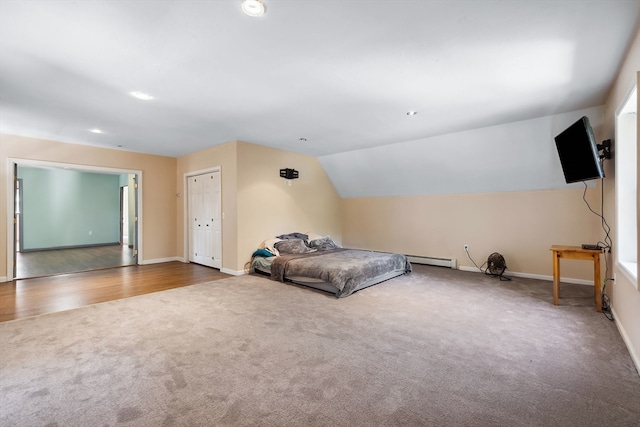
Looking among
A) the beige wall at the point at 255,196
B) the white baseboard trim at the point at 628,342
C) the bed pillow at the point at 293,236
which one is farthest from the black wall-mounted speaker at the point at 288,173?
the white baseboard trim at the point at 628,342

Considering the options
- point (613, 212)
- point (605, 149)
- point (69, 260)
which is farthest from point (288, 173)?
point (69, 260)

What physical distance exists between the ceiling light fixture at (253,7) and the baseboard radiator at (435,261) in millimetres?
5408

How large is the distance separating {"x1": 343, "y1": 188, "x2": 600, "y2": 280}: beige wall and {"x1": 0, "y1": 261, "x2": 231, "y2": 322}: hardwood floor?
153 inches

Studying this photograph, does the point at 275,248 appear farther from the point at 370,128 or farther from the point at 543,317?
the point at 543,317

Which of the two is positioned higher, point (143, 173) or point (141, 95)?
point (141, 95)

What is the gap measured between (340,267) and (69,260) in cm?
680

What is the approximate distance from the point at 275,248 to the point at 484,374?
12.9 feet

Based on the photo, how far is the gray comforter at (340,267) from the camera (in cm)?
392

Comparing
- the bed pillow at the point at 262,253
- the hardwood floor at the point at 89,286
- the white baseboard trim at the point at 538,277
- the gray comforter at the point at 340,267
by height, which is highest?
the bed pillow at the point at 262,253

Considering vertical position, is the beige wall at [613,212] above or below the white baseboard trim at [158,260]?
above

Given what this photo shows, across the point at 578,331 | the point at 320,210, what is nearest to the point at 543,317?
the point at 578,331

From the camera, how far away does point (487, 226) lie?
5.32 m

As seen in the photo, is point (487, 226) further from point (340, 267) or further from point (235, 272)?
point (235, 272)

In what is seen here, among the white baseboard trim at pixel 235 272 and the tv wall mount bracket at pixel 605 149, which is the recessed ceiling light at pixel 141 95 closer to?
the white baseboard trim at pixel 235 272
